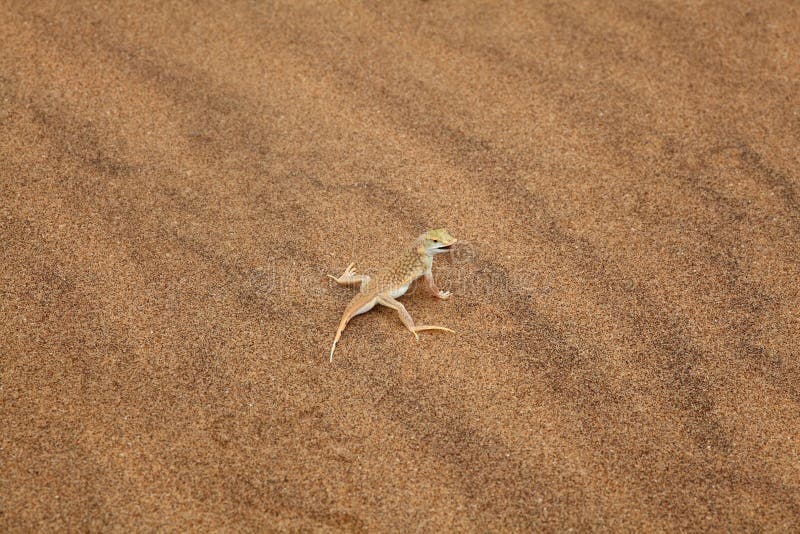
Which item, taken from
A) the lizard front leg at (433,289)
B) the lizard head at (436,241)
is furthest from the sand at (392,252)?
the lizard head at (436,241)

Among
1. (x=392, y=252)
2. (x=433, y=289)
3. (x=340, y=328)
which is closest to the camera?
(x=340, y=328)

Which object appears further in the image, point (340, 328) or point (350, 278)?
point (350, 278)

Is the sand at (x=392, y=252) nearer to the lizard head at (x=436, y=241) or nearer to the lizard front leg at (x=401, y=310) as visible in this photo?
the lizard front leg at (x=401, y=310)

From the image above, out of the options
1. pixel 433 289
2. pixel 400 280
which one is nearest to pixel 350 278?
pixel 400 280

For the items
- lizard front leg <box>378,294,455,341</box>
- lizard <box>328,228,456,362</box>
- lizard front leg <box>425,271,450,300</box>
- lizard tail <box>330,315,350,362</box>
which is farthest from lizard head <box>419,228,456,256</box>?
lizard tail <box>330,315,350,362</box>

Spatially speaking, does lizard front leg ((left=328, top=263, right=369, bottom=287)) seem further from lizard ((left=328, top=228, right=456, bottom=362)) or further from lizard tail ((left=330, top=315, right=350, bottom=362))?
lizard tail ((left=330, top=315, right=350, bottom=362))

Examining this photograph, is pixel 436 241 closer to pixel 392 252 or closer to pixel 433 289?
pixel 433 289

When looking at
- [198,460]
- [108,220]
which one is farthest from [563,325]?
[108,220]
